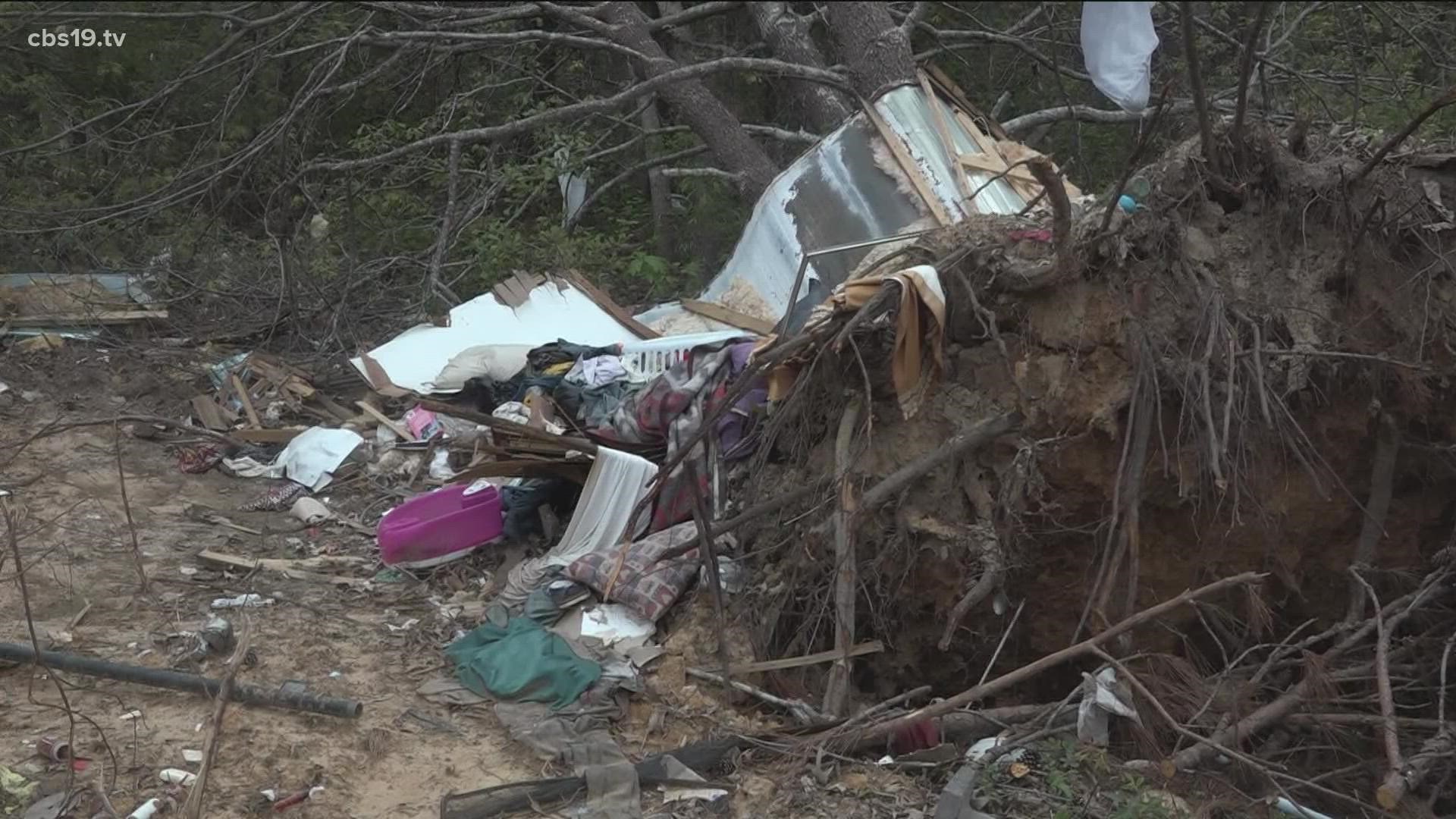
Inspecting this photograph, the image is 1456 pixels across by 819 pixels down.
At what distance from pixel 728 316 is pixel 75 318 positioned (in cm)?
505

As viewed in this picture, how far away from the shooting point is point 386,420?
7.67m

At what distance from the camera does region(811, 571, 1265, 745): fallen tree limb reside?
3844mm

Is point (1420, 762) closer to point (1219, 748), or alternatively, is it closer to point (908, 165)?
point (1219, 748)

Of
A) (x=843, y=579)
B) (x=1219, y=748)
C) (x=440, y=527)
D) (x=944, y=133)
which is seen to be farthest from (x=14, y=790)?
(x=944, y=133)

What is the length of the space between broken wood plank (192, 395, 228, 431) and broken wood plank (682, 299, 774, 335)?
297cm

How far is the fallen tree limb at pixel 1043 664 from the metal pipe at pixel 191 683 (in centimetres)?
174

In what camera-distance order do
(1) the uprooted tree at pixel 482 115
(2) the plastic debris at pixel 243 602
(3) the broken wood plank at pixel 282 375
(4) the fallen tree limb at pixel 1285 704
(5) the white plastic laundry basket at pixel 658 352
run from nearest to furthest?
(4) the fallen tree limb at pixel 1285 704
(2) the plastic debris at pixel 243 602
(5) the white plastic laundry basket at pixel 658 352
(1) the uprooted tree at pixel 482 115
(3) the broken wood plank at pixel 282 375

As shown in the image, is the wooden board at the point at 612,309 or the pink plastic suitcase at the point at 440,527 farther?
the wooden board at the point at 612,309

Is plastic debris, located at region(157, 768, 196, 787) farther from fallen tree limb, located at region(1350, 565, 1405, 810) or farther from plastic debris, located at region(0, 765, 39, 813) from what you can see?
fallen tree limb, located at region(1350, 565, 1405, 810)

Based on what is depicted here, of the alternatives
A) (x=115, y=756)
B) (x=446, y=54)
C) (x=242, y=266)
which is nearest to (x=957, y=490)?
(x=115, y=756)

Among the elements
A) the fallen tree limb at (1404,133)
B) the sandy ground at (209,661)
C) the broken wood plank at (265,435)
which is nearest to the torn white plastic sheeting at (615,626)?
the sandy ground at (209,661)

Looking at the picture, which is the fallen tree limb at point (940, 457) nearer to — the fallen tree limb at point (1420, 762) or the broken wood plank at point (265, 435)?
the fallen tree limb at point (1420, 762)

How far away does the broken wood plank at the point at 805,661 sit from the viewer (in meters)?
4.52

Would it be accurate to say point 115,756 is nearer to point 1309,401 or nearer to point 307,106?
point 1309,401
